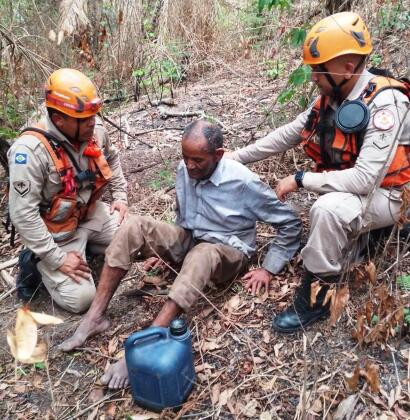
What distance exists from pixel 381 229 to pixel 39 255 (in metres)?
2.49

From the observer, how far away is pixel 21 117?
5652 mm

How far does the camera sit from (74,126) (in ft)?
10.6

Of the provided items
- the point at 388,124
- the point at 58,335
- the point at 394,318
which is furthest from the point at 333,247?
the point at 58,335

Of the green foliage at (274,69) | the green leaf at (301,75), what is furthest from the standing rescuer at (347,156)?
the green foliage at (274,69)

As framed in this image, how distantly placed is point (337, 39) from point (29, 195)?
2344mm

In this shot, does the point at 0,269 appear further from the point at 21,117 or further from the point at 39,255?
the point at 21,117

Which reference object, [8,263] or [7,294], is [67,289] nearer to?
[7,294]

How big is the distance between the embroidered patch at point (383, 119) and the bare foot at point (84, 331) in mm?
2213

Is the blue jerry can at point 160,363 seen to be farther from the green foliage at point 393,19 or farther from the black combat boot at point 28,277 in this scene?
the green foliage at point 393,19

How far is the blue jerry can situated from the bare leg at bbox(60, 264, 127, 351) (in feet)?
2.35

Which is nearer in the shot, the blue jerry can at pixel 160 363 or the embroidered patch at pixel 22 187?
the blue jerry can at pixel 160 363

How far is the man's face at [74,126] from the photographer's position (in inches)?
126

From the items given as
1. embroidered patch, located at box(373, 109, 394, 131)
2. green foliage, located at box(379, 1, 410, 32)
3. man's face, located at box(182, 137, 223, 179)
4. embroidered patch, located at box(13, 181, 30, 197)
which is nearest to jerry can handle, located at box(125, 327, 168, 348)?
man's face, located at box(182, 137, 223, 179)

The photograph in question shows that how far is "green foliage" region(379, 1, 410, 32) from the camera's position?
14.1ft
